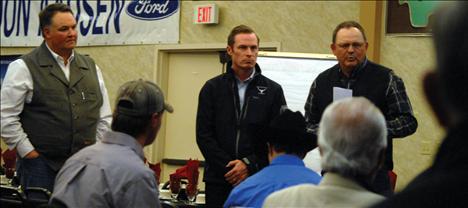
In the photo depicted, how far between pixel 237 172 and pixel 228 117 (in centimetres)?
37

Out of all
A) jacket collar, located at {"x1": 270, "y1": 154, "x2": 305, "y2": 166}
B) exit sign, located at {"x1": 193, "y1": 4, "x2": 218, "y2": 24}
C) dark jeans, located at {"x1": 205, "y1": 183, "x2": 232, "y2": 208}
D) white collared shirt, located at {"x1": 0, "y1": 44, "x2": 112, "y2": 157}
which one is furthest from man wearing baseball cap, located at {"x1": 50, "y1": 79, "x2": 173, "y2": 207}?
exit sign, located at {"x1": 193, "y1": 4, "x2": 218, "y2": 24}

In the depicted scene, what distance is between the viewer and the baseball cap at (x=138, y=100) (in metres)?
2.58

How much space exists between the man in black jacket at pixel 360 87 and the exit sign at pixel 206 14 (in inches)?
181

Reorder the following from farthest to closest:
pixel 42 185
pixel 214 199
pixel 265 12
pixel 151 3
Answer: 1. pixel 151 3
2. pixel 265 12
3. pixel 214 199
4. pixel 42 185

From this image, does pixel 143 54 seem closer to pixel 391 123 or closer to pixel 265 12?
pixel 265 12

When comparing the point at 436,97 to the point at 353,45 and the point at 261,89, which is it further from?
the point at 261,89

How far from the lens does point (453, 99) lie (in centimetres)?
80

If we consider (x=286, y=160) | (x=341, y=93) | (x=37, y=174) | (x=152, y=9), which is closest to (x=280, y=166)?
(x=286, y=160)

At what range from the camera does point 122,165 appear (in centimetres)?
244

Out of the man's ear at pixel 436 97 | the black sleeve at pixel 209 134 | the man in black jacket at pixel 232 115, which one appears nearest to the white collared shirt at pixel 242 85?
the man in black jacket at pixel 232 115

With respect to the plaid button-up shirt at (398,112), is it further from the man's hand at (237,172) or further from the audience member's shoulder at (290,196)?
the audience member's shoulder at (290,196)

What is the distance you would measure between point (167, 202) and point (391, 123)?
1273 mm

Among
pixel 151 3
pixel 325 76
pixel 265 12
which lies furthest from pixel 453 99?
pixel 151 3

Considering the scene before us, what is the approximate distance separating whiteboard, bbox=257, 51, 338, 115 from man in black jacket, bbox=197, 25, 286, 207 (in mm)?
1404
